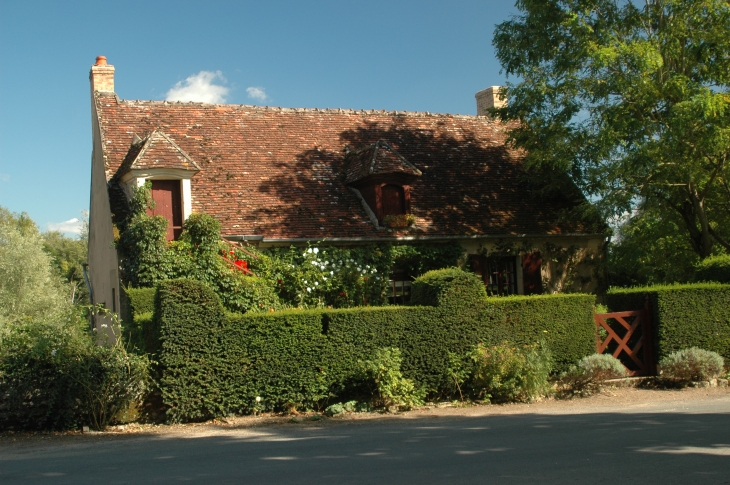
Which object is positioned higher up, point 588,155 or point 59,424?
point 588,155

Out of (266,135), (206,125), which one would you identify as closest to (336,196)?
(266,135)

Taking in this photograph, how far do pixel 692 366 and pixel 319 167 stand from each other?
36.3 feet

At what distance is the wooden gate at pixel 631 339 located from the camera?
581 inches

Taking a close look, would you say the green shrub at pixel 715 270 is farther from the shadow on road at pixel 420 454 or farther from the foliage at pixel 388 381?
the foliage at pixel 388 381

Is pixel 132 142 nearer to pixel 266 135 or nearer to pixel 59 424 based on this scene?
pixel 266 135

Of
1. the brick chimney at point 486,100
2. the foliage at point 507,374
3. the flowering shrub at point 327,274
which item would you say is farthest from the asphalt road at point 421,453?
the brick chimney at point 486,100

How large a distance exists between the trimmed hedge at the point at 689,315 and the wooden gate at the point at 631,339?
205 millimetres

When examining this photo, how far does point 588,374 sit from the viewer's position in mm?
13477

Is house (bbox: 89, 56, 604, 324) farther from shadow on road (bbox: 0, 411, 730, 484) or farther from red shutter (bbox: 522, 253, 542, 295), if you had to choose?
shadow on road (bbox: 0, 411, 730, 484)

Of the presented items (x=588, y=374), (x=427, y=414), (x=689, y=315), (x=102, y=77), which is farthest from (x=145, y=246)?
(x=689, y=315)

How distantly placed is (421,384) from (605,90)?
900 centimetres

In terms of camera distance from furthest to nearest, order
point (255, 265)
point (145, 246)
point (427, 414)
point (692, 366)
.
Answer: point (255, 265)
point (145, 246)
point (692, 366)
point (427, 414)

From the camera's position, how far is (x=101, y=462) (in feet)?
28.5

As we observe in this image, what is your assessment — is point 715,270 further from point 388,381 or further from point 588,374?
point 388,381
